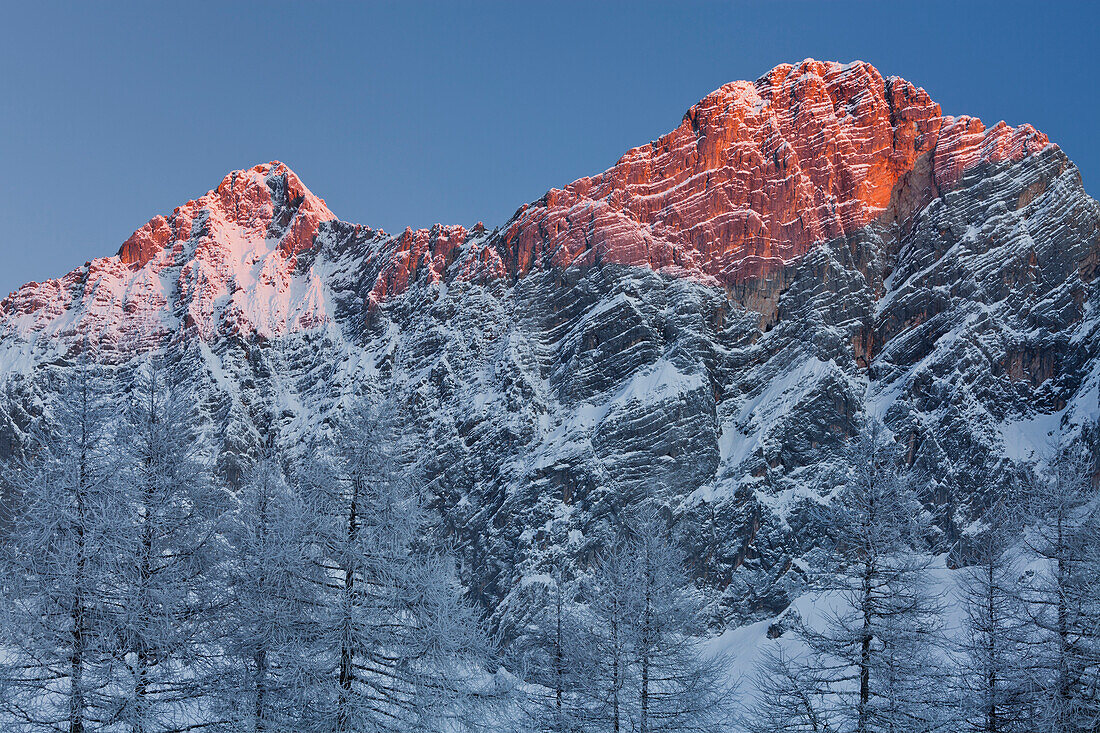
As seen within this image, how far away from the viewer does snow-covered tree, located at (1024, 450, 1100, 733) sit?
19.7 meters

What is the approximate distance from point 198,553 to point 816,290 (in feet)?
534

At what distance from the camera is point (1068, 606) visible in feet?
68.8

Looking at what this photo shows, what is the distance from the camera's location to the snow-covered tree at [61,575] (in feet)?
48.1

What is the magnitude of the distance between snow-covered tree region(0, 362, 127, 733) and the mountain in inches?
4385

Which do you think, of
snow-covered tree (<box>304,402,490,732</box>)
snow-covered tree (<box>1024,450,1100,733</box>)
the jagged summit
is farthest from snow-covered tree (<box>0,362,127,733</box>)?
the jagged summit

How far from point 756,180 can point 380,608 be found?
17976cm

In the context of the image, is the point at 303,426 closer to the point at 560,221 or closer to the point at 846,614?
the point at 560,221

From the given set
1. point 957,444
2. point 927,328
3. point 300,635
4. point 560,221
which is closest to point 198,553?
point 300,635

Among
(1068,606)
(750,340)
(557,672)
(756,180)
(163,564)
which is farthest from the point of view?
(756,180)

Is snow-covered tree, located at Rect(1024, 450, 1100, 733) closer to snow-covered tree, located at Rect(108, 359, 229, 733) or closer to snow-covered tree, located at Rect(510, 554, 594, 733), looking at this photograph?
snow-covered tree, located at Rect(510, 554, 594, 733)

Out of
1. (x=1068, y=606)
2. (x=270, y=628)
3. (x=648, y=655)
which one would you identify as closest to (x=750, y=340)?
(x=648, y=655)

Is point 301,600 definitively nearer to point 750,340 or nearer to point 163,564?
point 163,564

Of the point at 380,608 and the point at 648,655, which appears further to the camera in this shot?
the point at 648,655

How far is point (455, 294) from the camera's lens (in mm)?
195500
